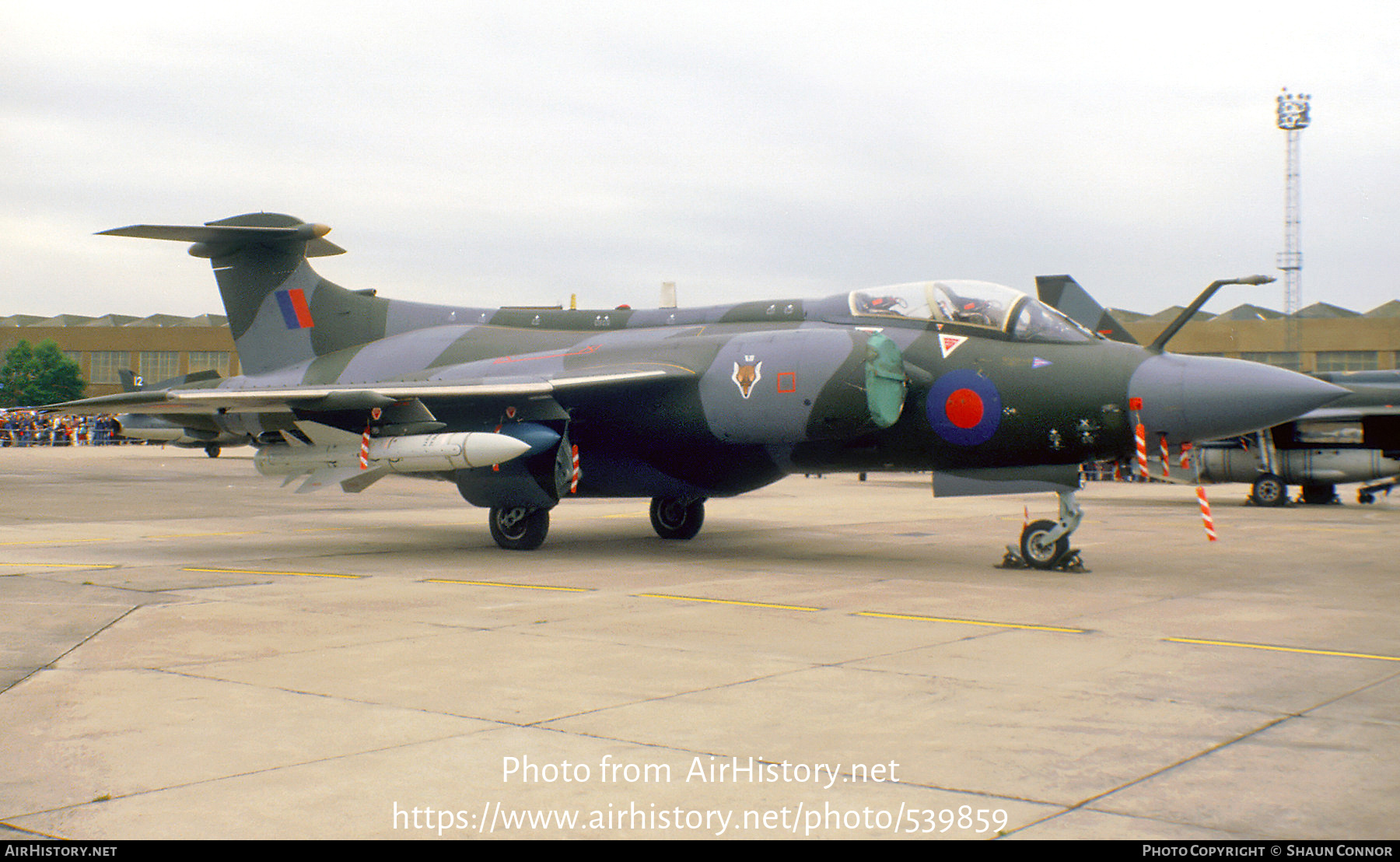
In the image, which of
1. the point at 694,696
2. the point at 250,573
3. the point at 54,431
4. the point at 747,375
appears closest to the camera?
the point at 694,696

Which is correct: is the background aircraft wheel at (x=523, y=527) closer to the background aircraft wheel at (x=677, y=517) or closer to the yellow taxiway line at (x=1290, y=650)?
the background aircraft wheel at (x=677, y=517)

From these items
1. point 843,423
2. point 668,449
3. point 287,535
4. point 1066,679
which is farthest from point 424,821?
point 287,535

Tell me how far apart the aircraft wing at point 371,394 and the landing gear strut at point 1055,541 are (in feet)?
13.5

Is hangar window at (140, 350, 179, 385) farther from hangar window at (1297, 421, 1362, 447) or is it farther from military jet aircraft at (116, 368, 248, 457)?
hangar window at (1297, 421, 1362, 447)

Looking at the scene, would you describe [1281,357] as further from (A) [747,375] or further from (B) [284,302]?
(B) [284,302]

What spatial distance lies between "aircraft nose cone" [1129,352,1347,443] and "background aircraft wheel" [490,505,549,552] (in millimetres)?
7090

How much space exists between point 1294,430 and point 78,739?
79.7 ft

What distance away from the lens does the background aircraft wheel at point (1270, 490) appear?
24125 millimetres

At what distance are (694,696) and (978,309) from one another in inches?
285

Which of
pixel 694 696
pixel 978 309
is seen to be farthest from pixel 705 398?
pixel 694 696

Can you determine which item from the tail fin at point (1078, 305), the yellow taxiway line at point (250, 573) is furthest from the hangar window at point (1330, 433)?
the yellow taxiway line at point (250, 573)

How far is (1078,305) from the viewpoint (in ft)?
46.7

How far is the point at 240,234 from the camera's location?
15508 mm

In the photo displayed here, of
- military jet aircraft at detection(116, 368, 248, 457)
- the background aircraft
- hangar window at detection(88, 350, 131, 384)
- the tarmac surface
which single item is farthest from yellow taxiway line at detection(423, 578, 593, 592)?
hangar window at detection(88, 350, 131, 384)
